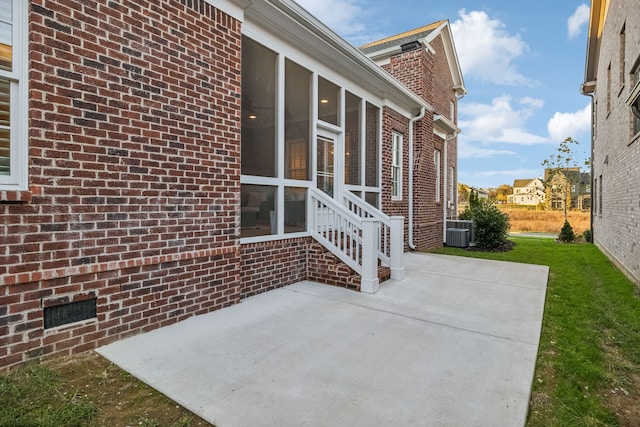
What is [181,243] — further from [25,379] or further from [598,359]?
[598,359]

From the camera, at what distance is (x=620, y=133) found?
23.7ft

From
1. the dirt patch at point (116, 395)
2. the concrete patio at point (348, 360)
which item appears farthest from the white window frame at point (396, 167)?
the dirt patch at point (116, 395)

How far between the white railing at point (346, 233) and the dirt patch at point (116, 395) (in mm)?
3164

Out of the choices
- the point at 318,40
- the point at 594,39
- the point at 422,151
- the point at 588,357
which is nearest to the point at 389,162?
the point at 422,151

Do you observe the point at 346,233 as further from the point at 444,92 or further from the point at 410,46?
the point at 444,92

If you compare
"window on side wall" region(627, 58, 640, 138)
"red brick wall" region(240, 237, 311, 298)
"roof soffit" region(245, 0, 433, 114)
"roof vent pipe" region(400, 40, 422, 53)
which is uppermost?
"roof vent pipe" region(400, 40, 422, 53)

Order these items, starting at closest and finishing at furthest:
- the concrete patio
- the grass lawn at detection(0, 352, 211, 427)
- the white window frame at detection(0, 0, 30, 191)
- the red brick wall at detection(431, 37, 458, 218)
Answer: the grass lawn at detection(0, 352, 211, 427)
the concrete patio
the white window frame at detection(0, 0, 30, 191)
the red brick wall at detection(431, 37, 458, 218)

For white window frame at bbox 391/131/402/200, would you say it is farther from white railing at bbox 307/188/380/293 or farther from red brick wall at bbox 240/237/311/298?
red brick wall at bbox 240/237/311/298

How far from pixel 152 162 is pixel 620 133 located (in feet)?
30.3

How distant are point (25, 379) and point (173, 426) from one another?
52.6 inches

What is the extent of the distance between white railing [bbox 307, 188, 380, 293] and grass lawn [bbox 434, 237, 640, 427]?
85.4 inches

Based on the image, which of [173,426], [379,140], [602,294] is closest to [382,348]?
[173,426]

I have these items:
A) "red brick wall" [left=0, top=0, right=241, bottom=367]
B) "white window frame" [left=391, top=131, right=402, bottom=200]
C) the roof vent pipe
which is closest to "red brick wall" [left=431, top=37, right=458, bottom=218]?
the roof vent pipe

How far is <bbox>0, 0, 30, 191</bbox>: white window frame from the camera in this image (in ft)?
8.34
